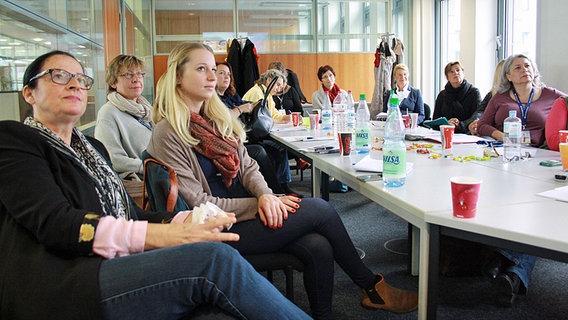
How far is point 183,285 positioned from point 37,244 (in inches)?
14.0

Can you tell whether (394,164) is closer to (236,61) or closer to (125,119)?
(125,119)

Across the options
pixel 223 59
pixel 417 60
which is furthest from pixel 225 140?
pixel 417 60

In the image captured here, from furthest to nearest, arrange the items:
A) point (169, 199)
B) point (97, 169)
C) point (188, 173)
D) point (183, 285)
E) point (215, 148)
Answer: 1. point (215, 148)
2. point (188, 173)
3. point (169, 199)
4. point (97, 169)
5. point (183, 285)

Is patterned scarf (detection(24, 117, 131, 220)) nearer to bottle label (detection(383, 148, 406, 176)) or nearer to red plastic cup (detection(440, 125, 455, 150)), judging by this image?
bottle label (detection(383, 148, 406, 176))

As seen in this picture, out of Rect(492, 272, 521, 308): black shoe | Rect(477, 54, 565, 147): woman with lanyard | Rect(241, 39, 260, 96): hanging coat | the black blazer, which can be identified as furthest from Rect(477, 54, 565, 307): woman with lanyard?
Rect(241, 39, 260, 96): hanging coat

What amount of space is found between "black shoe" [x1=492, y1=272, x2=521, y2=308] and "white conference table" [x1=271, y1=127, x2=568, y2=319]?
1.63 ft

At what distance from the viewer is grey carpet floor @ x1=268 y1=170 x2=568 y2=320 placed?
6.85ft

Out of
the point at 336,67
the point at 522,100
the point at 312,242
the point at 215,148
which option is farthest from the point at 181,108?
the point at 336,67

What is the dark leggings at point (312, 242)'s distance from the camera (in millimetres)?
1656

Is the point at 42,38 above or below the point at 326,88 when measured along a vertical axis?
above

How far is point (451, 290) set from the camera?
2.32m

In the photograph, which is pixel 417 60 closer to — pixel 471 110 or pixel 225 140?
pixel 471 110

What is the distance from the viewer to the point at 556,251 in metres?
1.11

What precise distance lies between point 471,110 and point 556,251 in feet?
12.9
